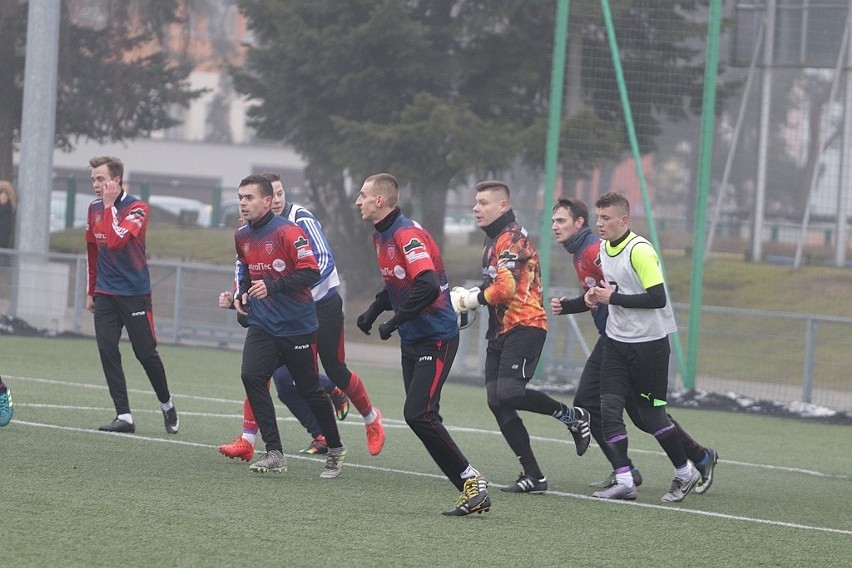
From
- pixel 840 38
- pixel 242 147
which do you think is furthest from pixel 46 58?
pixel 242 147

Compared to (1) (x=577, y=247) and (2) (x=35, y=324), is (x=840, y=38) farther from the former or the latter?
(1) (x=577, y=247)

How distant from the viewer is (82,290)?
1984cm

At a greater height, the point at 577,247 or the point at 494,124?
the point at 494,124

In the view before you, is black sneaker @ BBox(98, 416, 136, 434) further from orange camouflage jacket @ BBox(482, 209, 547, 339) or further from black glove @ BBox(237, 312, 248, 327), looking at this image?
orange camouflage jacket @ BBox(482, 209, 547, 339)

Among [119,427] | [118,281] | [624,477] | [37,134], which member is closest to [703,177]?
[118,281]

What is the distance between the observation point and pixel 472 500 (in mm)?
7215

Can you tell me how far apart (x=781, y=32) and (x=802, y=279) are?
628 centimetres

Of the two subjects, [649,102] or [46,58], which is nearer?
[649,102]

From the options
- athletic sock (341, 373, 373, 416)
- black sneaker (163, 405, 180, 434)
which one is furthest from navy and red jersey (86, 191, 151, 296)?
athletic sock (341, 373, 373, 416)

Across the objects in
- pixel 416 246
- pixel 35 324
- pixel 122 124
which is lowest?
pixel 35 324

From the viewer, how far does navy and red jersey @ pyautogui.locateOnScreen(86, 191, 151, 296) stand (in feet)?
32.4

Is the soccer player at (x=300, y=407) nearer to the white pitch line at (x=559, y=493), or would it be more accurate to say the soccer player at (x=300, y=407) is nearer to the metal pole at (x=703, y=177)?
the white pitch line at (x=559, y=493)

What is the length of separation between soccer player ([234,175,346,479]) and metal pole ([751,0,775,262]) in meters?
14.7

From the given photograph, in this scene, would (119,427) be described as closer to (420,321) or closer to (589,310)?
(420,321)
